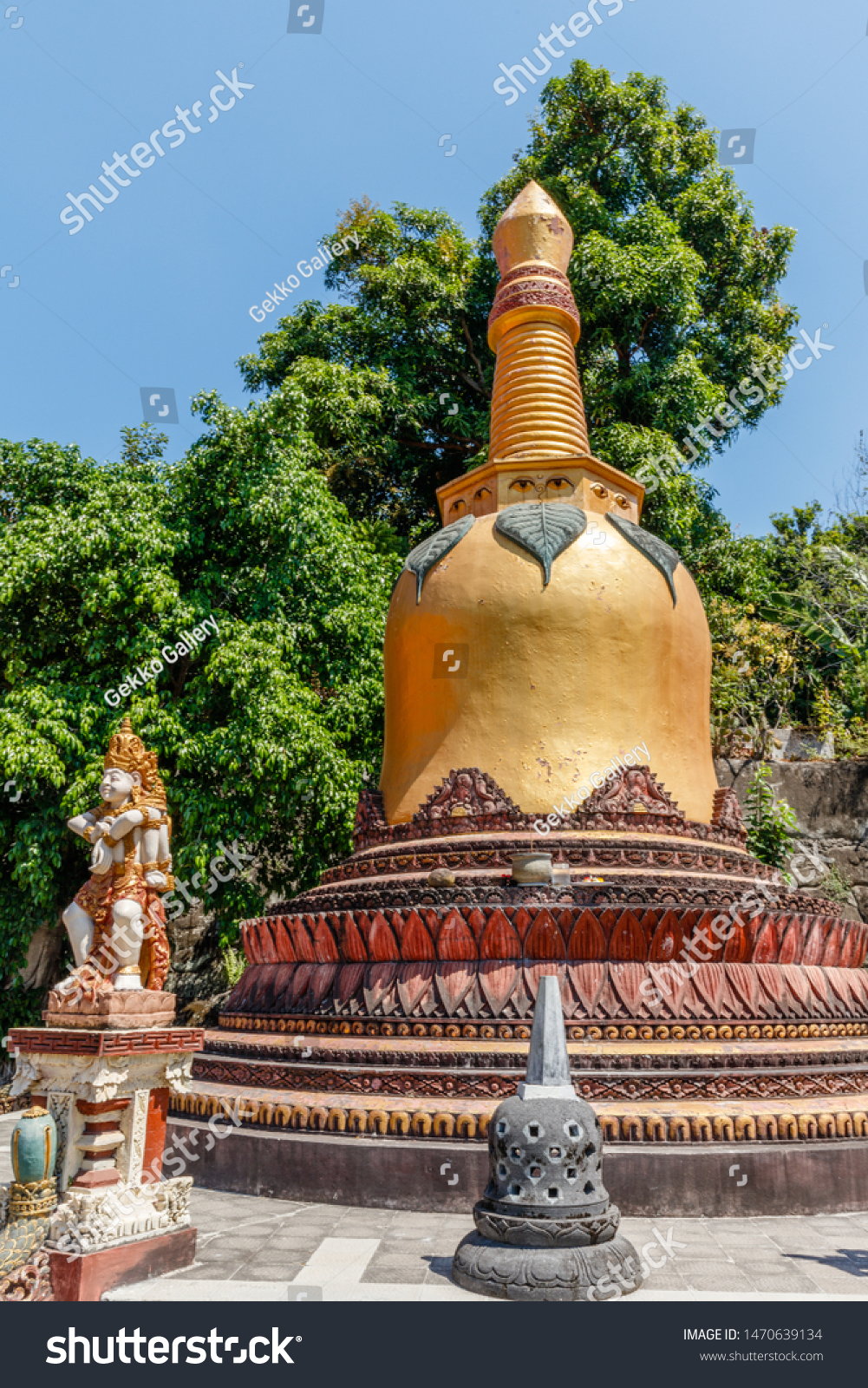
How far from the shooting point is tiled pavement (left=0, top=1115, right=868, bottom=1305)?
14.8 feet

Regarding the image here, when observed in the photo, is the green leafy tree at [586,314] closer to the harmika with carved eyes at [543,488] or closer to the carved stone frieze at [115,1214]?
the harmika with carved eyes at [543,488]

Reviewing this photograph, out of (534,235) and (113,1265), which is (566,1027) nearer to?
(113,1265)

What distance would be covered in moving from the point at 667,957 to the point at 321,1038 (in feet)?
9.18

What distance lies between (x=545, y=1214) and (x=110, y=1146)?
2.16 meters

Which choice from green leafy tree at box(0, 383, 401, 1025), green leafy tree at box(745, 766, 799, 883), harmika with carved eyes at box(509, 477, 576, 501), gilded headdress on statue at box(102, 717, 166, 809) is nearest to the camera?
gilded headdress on statue at box(102, 717, 166, 809)

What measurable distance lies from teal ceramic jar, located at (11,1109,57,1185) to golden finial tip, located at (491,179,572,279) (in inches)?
503

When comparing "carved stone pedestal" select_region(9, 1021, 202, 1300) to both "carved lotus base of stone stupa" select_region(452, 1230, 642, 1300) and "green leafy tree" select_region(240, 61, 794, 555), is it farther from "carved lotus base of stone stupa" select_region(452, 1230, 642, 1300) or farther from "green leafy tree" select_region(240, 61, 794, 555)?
"green leafy tree" select_region(240, 61, 794, 555)

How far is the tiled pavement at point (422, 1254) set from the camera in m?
4.52

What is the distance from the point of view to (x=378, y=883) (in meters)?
9.19

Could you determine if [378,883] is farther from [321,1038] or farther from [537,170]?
[537,170]

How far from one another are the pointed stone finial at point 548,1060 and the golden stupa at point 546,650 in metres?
4.93

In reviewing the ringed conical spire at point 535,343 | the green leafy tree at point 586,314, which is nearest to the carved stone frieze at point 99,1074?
the ringed conical spire at point 535,343

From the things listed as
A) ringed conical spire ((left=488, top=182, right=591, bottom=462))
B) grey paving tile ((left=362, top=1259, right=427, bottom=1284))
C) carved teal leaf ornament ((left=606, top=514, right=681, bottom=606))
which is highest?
ringed conical spire ((left=488, top=182, right=591, bottom=462))

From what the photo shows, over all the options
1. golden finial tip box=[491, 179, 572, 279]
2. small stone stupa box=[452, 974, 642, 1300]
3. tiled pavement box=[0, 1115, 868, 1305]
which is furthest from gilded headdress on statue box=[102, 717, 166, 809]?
golden finial tip box=[491, 179, 572, 279]
